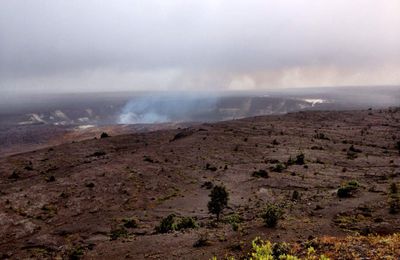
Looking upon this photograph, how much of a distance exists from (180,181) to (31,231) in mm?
20503

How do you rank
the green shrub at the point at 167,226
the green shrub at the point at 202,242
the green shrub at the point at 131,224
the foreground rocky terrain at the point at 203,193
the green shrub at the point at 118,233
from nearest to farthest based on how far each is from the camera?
the green shrub at the point at 202,242 → the foreground rocky terrain at the point at 203,193 → the green shrub at the point at 167,226 → the green shrub at the point at 118,233 → the green shrub at the point at 131,224

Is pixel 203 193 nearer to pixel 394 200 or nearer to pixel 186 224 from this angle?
pixel 186 224

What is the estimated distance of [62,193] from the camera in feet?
154

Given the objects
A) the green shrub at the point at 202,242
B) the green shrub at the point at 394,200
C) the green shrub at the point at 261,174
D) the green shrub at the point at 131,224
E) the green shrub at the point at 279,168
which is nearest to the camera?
the green shrub at the point at 202,242

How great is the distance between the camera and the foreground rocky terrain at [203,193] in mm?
24828

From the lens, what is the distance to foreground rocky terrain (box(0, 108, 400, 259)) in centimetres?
2483

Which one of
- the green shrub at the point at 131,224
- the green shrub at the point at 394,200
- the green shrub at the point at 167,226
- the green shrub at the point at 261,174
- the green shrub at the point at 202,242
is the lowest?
the green shrub at the point at 261,174

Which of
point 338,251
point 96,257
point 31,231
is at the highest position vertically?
point 338,251

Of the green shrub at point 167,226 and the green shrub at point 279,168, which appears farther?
the green shrub at point 279,168

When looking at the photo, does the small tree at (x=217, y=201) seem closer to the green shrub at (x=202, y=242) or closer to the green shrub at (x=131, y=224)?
the green shrub at (x=131, y=224)

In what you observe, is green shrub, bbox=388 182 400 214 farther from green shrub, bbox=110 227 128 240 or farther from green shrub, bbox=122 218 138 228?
green shrub, bbox=122 218 138 228

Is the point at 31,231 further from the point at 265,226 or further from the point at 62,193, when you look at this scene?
the point at 265,226

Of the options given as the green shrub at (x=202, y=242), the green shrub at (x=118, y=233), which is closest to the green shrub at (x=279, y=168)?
the green shrub at (x=118, y=233)

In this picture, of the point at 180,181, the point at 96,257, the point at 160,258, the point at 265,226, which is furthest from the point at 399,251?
the point at 180,181
